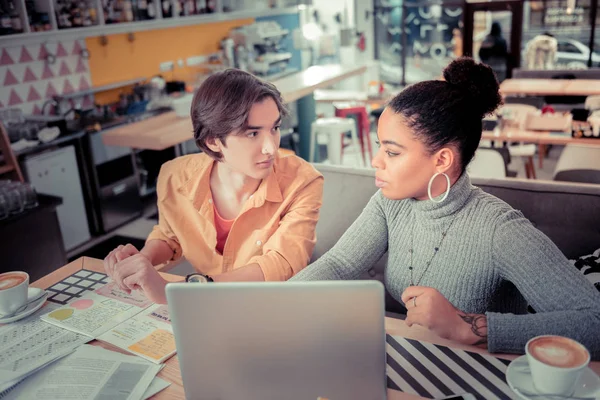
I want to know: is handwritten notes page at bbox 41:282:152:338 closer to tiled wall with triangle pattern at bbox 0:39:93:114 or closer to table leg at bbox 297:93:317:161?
tiled wall with triangle pattern at bbox 0:39:93:114

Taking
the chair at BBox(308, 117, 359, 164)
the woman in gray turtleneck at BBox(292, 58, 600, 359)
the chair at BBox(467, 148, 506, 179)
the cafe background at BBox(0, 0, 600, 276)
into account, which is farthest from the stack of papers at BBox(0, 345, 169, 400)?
the chair at BBox(308, 117, 359, 164)

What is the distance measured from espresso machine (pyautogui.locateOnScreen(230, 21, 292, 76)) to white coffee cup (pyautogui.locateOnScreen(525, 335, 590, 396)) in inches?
213

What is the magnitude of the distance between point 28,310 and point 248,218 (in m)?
0.66

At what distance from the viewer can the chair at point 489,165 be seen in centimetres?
353

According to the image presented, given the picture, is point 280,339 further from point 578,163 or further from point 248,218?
point 578,163

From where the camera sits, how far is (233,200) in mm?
1838

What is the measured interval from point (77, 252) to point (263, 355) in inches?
137

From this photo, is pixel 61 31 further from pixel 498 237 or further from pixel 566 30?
pixel 566 30

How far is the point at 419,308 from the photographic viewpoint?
47.8 inches

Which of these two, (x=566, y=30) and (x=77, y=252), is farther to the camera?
(x=566, y=30)

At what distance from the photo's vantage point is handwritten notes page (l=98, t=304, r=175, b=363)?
1.26 metres

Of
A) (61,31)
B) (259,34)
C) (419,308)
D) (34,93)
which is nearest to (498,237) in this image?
(419,308)

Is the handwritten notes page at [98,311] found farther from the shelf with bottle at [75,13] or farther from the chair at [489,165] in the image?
the shelf with bottle at [75,13]

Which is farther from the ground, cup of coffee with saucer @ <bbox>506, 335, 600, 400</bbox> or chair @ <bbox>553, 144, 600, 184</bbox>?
cup of coffee with saucer @ <bbox>506, 335, 600, 400</bbox>
